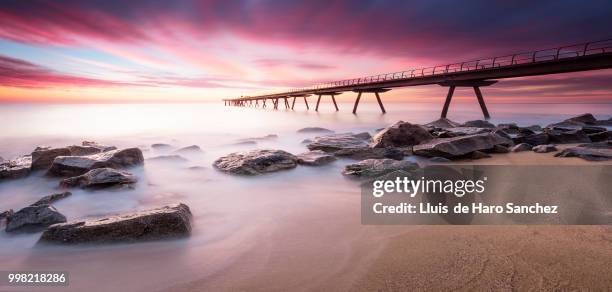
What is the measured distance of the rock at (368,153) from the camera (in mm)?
7634

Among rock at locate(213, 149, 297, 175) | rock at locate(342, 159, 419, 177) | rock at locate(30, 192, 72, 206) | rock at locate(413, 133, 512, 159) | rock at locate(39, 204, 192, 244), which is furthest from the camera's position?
Result: rock at locate(413, 133, 512, 159)

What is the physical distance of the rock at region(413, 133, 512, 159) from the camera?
7127 millimetres

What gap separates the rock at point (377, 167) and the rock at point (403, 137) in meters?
3.02

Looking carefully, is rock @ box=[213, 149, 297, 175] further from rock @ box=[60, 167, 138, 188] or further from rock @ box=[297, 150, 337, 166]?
rock @ box=[60, 167, 138, 188]

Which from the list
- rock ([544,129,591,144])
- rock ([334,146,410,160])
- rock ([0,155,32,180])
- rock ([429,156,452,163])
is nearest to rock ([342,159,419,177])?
rock ([334,146,410,160])

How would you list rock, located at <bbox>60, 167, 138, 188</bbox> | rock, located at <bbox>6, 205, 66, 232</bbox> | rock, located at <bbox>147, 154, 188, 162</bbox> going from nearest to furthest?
rock, located at <bbox>6, 205, 66, 232</bbox> < rock, located at <bbox>60, 167, 138, 188</bbox> < rock, located at <bbox>147, 154, 188, 162</bbox>

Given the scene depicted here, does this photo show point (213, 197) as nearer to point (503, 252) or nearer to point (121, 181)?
point (121, 181)

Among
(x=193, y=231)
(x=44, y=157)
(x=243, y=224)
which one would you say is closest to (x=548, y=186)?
(x=243, y=224)

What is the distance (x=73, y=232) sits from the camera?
3195 millimetres

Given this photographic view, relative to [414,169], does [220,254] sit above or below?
Result: below

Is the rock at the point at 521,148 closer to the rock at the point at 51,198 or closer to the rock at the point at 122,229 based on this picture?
the rock at the point at 122,229

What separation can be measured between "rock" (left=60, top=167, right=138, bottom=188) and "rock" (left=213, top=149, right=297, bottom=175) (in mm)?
2057

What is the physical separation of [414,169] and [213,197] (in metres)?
3.82

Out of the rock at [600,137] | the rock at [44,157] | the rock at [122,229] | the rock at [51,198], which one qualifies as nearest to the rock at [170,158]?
the rock at [44,157]
